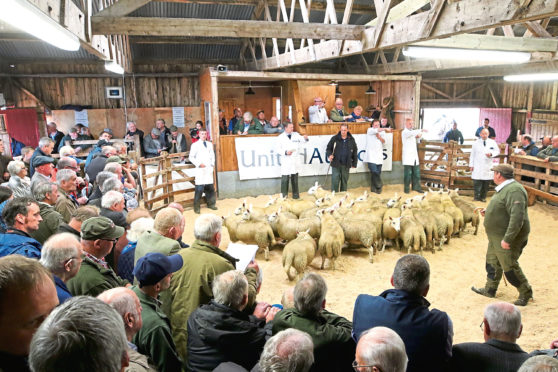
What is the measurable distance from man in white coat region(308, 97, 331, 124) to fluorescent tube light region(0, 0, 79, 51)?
8.89 meters

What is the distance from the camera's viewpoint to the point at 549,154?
1035 cm

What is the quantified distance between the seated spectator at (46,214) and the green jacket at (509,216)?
5.64 meters

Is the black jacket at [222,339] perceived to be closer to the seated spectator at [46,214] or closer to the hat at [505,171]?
the seated spectator at [46,214]

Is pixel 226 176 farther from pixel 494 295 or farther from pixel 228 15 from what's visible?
pixel 494 295

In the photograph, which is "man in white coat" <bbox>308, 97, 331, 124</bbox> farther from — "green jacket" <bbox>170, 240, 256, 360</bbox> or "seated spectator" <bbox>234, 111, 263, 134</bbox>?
"green jacket" <bbox>170, 240, 256, 360</bbox>

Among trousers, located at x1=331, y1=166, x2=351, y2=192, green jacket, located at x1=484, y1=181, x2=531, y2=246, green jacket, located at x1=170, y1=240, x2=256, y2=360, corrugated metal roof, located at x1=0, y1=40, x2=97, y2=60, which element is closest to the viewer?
green jacket, located at x1=170, y1=240, x2=256, y2=360

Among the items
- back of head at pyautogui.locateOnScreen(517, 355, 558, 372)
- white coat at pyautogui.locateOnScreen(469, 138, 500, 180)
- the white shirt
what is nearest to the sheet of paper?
back of head at pyautogui.locateOnScreen(517, 355, 558, 372)

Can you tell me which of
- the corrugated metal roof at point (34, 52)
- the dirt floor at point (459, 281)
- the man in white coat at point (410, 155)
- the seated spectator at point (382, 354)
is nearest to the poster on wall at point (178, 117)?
the corrugated metal roof at point (34, 52)

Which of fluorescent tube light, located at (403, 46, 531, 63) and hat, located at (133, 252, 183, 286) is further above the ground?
fluorescent tube light, located at (403, 46, 531, 63)

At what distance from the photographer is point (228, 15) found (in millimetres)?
12789

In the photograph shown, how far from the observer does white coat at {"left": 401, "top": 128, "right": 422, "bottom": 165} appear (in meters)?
12.1

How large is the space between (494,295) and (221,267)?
4.52 metres

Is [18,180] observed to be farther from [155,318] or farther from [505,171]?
[505,171]

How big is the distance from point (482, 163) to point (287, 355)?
10682 millimetres
